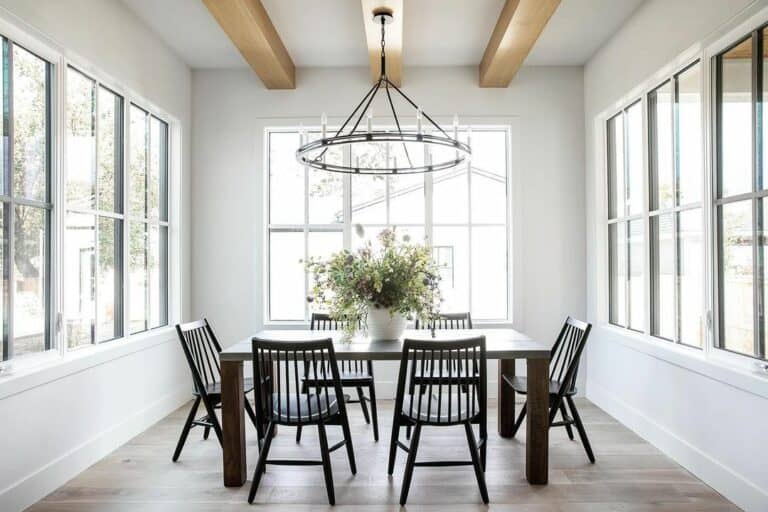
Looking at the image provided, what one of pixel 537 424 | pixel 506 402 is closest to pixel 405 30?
pixel 506 402

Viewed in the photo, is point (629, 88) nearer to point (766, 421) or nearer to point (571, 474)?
point (766, 421)

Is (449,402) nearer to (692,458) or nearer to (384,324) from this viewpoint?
(384,324)

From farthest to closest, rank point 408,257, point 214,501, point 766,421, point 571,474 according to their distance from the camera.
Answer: point 408,257, point 571,474, point 214,501, point 766,421

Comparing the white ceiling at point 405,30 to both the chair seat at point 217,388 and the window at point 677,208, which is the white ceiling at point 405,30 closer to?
the window at point 677,208

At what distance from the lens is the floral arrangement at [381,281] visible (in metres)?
3.22

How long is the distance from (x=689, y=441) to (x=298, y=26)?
388 cm

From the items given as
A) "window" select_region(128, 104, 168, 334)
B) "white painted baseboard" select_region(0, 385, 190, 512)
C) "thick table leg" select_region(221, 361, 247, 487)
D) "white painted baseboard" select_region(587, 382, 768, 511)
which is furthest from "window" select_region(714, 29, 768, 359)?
"window" select_region(128, 104, 168, 334)

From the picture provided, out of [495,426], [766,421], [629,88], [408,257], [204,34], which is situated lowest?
[495,426]

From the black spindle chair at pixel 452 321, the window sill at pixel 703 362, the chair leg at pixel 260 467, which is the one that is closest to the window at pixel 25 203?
the chair leg at pixel 260 467

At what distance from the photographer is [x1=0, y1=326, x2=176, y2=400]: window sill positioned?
256 cm

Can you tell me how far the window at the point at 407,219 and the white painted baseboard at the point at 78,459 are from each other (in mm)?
1363

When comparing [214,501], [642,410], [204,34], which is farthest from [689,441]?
[204,34]

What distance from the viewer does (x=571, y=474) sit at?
9.96ft

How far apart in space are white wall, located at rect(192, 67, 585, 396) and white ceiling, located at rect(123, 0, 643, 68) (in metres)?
0.20
